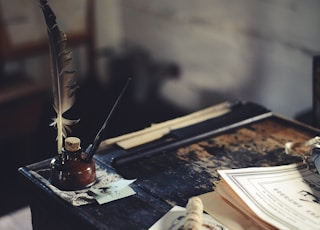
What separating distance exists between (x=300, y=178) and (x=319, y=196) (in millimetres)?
93

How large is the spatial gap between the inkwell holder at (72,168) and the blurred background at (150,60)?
1369 mm

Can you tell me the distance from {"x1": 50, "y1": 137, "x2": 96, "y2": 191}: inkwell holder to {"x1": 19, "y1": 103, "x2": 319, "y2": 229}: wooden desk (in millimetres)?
45

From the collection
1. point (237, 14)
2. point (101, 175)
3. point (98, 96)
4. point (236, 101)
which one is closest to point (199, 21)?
point (237, 14)

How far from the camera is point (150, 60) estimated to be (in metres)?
4.15

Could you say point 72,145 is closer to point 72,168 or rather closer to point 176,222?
point 72,168

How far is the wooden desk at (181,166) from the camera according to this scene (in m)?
1.51

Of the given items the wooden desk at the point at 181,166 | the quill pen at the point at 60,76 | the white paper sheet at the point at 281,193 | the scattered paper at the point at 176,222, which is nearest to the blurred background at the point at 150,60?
the wooden desk at the point at 181,166

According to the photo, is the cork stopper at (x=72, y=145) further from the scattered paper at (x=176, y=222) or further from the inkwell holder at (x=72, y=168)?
the scattered paper at (x=176, y=222)

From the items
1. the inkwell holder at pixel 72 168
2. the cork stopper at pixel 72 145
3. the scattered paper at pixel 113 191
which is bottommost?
the scattered paper at pixel 113 191

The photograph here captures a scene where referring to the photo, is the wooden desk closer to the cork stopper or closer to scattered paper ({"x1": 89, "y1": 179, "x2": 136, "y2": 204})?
scattered paper ({"x1": 89, "y1": 179, "x2": 136, "y2": 204})

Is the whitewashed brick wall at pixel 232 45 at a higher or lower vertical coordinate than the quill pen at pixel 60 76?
lower

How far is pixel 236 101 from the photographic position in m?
2.14

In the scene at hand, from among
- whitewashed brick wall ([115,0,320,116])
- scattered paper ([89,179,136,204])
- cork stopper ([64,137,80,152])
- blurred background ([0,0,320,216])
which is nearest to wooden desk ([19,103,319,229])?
scattered paper ([89,179,136,204])

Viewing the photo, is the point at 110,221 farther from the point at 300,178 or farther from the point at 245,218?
the point at 300,178
